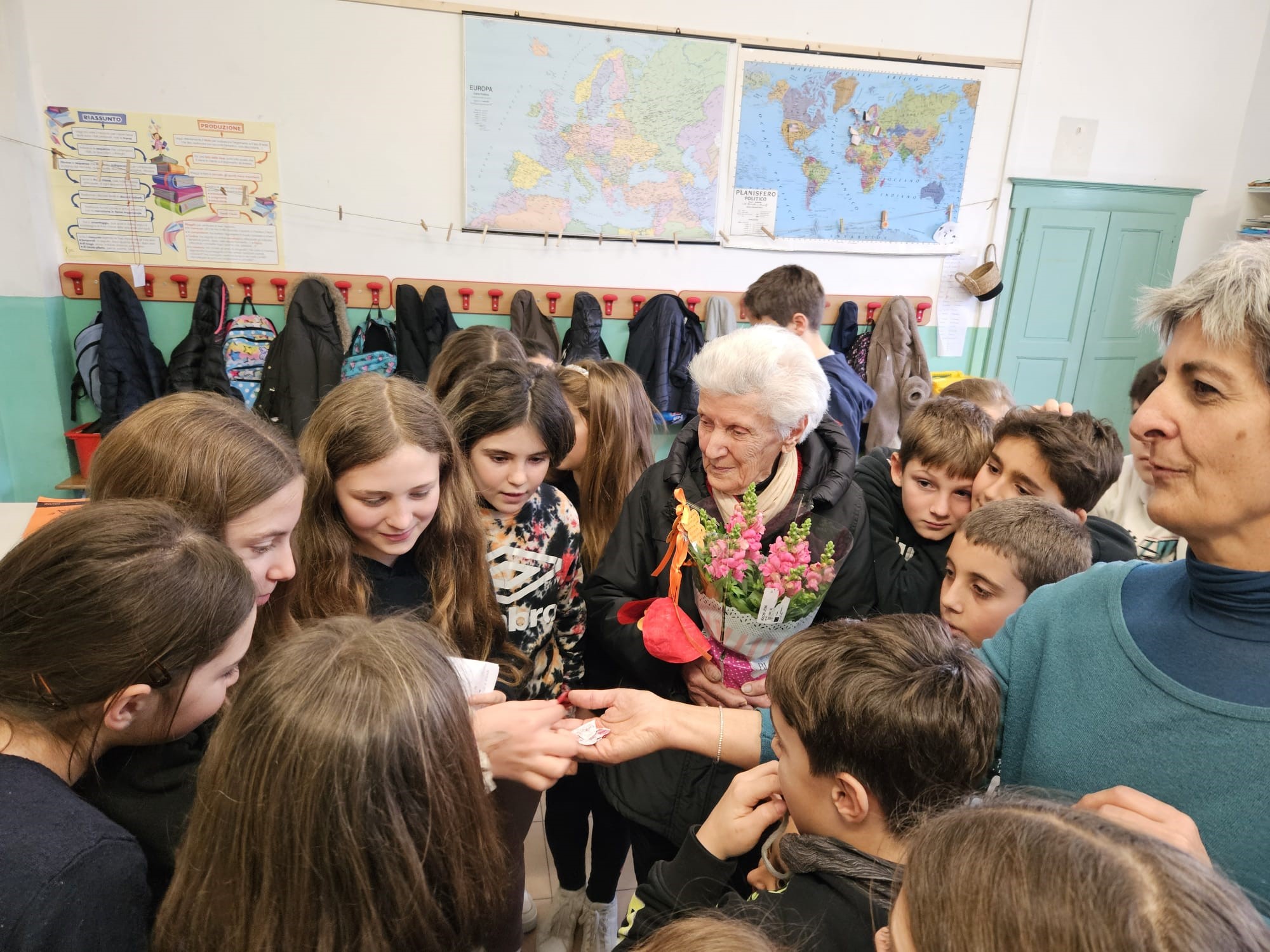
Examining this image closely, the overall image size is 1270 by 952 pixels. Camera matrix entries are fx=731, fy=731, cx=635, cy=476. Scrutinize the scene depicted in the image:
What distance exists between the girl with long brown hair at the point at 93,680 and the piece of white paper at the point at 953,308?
16.8 feet

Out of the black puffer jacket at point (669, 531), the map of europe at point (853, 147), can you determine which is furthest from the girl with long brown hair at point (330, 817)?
the map of europe at point (853, 147)

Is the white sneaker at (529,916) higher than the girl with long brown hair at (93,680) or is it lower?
lower

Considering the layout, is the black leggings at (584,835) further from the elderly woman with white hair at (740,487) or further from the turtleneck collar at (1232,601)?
the turtleneck collar at (1232,601)

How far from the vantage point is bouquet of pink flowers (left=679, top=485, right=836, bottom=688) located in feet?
4.70

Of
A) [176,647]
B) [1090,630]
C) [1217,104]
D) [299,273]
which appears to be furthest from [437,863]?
[1217,104]

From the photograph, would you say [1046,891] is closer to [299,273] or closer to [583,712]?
[583,712]

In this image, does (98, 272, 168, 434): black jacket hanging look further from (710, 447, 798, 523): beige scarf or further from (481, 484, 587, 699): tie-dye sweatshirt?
(710, 447, 798, 523): beige scarf

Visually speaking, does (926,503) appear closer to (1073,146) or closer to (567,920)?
(567,920)

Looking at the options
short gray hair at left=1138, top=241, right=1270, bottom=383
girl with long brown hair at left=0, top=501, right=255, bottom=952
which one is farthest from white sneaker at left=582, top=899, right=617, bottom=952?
short gray hair at left=1138, top=241, right=1270, bottom=383

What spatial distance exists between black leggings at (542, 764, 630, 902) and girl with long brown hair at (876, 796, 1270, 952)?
1.55 m

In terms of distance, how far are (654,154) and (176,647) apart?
4.27 meters

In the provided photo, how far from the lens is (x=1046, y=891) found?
552 millimetres

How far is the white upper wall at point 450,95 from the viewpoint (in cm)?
379

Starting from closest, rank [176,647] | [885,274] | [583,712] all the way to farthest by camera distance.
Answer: [176,647] < [583,712] < [885,274]
